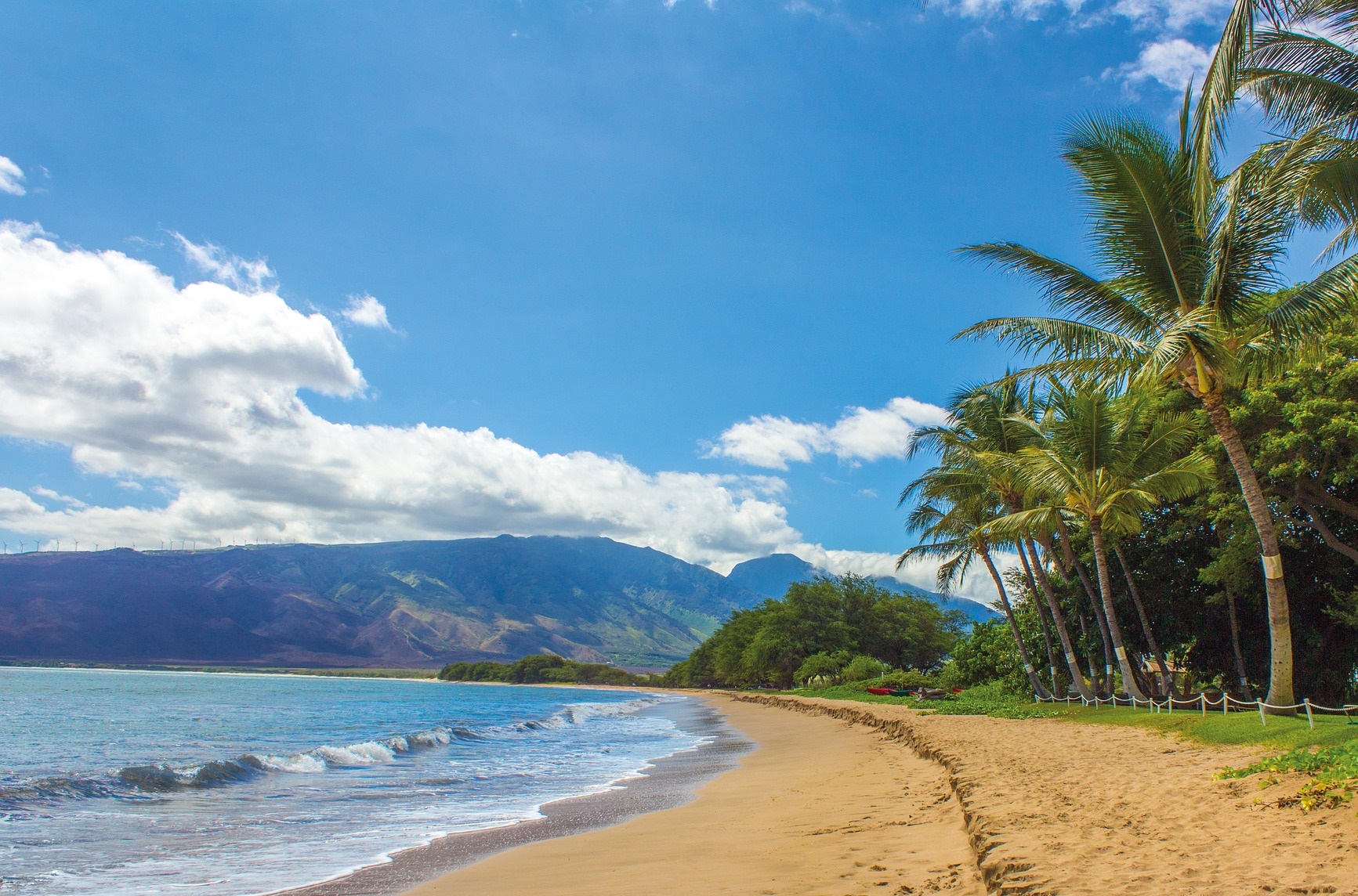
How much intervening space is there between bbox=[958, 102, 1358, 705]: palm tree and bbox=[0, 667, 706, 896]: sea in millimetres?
11517

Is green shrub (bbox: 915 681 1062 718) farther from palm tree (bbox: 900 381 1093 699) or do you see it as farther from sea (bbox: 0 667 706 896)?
sea (bbox: 0 667 706 896)

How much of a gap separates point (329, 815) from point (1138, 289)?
1555 cm

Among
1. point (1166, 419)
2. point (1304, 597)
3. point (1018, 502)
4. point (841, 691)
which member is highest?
point (1166, 419)

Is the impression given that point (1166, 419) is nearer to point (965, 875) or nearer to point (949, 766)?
point (949, 766)

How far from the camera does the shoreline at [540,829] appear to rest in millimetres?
6934

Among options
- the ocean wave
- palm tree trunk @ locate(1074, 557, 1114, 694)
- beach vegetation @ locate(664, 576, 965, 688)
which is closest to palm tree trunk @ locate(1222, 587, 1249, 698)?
palm tree trunk @ locate(1074, 557, 1114, 694)

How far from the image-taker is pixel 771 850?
7496 millimetres

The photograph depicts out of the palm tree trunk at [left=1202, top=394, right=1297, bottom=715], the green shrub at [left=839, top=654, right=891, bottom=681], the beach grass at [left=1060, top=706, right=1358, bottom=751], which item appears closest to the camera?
the beach grass at [left=1060, top=706, right=1358, bottom=751]

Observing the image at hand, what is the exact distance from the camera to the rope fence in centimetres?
1236

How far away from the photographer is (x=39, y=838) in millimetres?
9422

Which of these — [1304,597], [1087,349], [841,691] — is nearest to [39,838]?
[1087,349]

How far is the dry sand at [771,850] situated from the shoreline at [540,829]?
0.90ft

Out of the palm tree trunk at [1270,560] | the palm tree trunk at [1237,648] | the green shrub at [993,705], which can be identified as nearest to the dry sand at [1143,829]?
the palm tree trunk at [1270,560]

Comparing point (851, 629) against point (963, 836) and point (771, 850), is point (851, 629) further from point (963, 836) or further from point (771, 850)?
point (963, 836)
